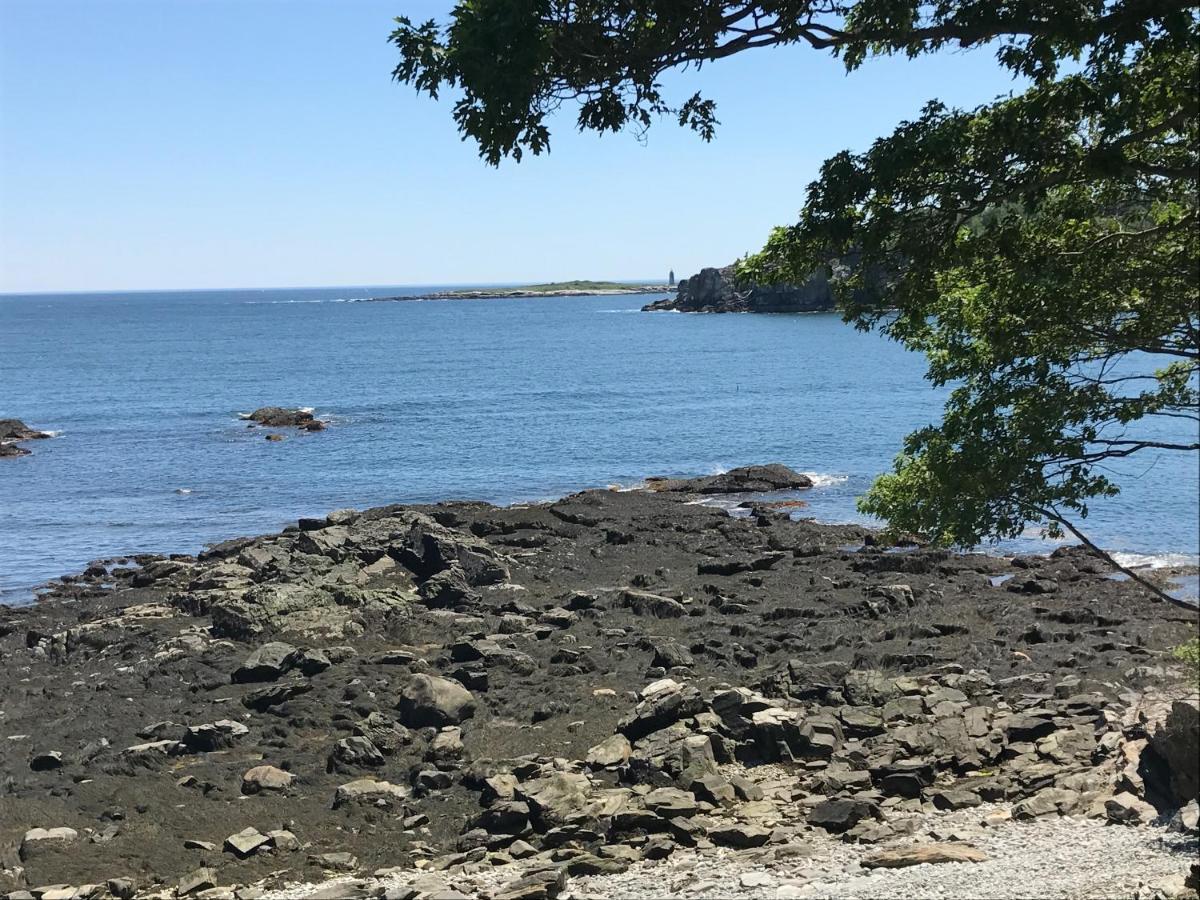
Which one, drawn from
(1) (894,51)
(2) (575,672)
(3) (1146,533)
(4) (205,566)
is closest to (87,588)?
(4) (205,566)

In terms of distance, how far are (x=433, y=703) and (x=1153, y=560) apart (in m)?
23.4

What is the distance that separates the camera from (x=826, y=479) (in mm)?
51312

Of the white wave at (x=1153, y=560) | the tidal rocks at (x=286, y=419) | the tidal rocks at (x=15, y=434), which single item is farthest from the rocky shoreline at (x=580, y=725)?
the tidal rocks at (x=286, y=419)

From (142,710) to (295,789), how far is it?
5.45 m

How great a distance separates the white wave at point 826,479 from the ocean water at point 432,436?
226 mm

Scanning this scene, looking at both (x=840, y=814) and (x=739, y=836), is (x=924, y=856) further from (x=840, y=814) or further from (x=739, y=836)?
(x=739, y=836)

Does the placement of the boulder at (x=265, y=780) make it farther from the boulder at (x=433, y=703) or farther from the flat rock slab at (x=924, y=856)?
the flat rock slab at (x=924, y=856)

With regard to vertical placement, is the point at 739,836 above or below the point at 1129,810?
below

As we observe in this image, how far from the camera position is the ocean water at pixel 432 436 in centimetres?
4419

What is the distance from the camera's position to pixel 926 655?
23.7m

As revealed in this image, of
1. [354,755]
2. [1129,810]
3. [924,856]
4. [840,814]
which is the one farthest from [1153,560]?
[354,755]

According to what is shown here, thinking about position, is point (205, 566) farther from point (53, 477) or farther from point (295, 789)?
point (53, 477)

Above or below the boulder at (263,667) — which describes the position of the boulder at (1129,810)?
above

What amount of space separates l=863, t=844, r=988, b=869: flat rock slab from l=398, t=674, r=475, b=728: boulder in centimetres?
886
